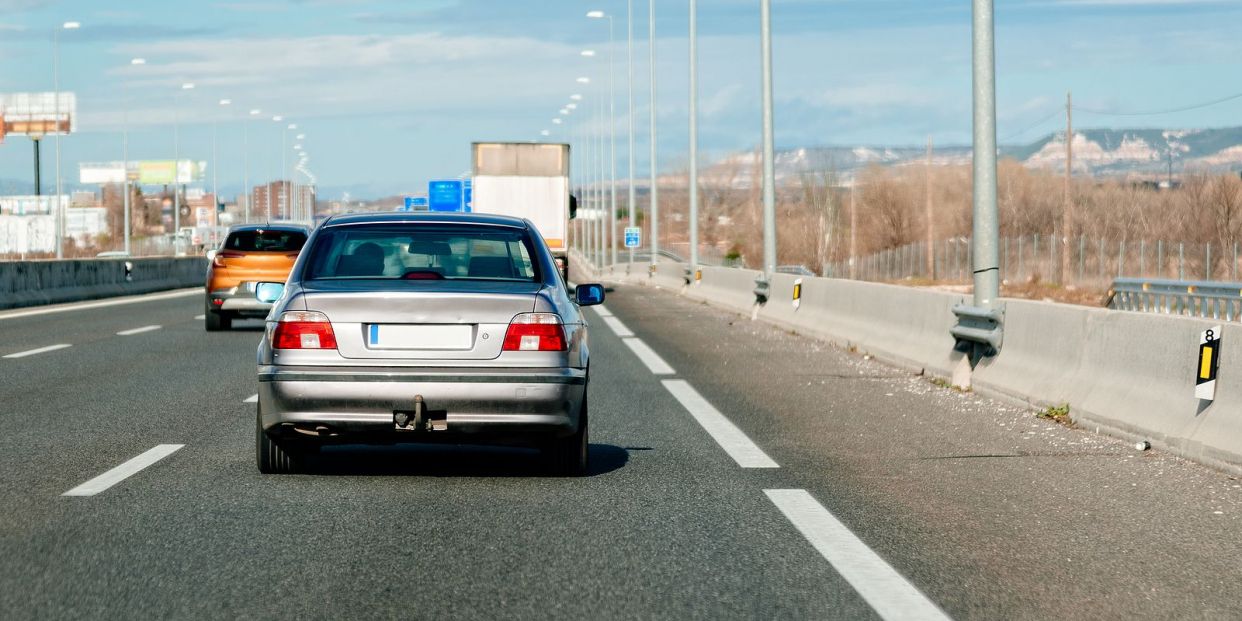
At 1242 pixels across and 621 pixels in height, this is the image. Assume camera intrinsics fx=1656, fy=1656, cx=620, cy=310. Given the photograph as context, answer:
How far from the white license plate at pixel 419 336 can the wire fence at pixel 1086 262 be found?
49.0 metres

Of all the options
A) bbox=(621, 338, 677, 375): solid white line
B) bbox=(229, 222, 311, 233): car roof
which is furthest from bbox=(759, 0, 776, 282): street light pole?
bbox=(229, 222, 311, 233): car roof

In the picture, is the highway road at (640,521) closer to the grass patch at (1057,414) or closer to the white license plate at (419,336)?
the grass patch at (1057,414)

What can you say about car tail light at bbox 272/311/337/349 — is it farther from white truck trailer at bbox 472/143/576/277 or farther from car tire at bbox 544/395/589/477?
white truck trailer at bbox 472/143/576/277

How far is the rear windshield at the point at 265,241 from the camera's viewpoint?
77.2ft

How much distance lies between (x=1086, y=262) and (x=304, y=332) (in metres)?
66.0

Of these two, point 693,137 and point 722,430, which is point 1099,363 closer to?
point 722,430

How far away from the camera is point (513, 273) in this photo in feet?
29.4

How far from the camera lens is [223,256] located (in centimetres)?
2317

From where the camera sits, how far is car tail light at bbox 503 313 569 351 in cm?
825

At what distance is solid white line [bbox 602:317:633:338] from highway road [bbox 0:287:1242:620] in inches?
397

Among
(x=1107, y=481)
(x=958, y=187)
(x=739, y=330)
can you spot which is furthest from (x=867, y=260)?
(x=1107, y=481)

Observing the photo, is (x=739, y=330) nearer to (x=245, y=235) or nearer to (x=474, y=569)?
(x=245, y=235)

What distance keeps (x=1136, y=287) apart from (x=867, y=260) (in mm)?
55827

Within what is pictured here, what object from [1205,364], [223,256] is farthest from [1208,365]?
[223,256]
